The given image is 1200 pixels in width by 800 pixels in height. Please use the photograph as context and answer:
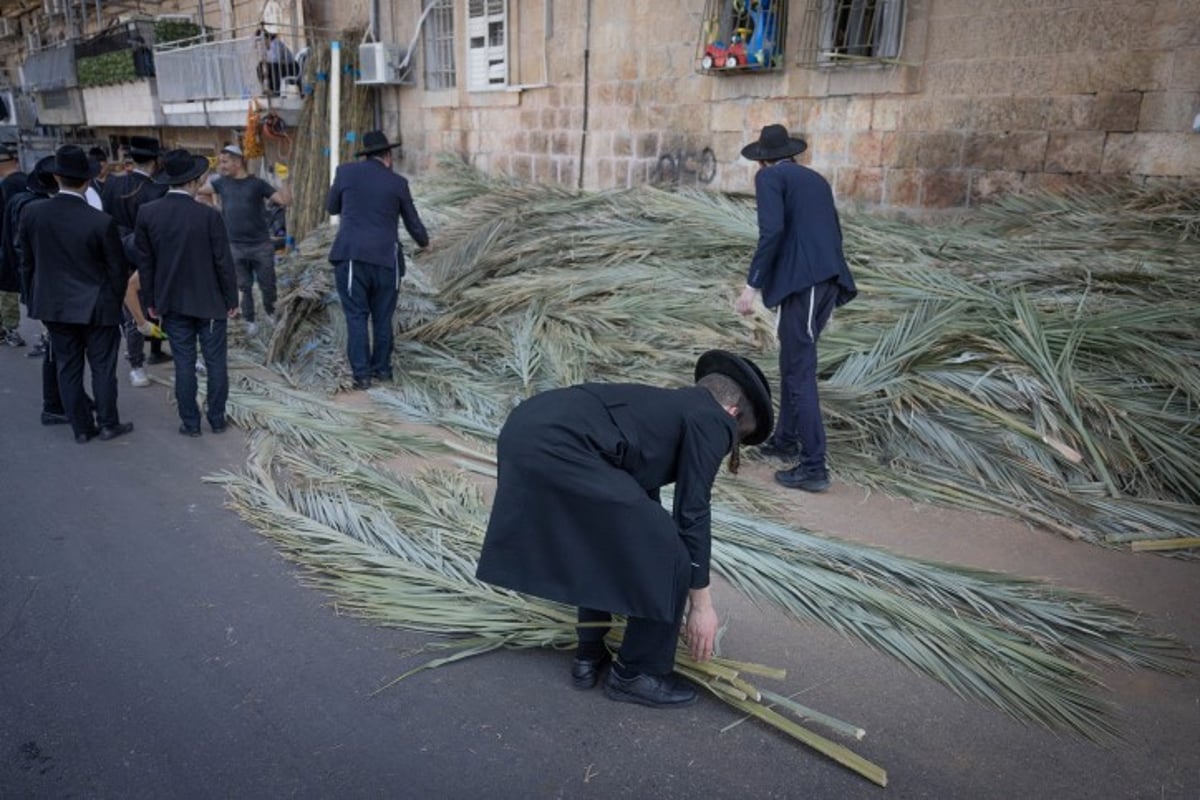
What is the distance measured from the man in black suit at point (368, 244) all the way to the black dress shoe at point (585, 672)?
12.8 feet

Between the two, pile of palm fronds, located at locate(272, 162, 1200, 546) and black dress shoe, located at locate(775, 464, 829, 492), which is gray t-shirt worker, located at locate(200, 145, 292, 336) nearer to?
pile of palm fronds, located at locate(272, 162, 1200, 546)

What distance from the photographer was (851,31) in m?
7.43

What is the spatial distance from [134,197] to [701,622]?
5859mm

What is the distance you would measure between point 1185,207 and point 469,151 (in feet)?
28.7

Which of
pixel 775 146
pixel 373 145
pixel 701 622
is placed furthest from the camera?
pixel 373 145

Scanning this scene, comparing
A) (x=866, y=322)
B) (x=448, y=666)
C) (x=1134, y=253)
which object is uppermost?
(x=1134, y=253)

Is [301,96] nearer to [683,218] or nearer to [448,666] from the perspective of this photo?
[683,218]

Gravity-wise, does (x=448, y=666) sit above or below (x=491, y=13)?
below

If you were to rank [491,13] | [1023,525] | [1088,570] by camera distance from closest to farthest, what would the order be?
[1088,570], [1023,525], [491,13]

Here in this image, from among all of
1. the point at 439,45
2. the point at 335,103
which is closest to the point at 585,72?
the point at 439,45

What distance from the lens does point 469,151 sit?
11.8 metres

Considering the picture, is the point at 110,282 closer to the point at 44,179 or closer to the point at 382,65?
the point at 44,179

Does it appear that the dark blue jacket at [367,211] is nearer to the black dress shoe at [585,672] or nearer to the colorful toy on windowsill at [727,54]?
the colorful toy on windowsill at [727,54]

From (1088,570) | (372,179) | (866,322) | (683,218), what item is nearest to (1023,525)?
(1088,570)
